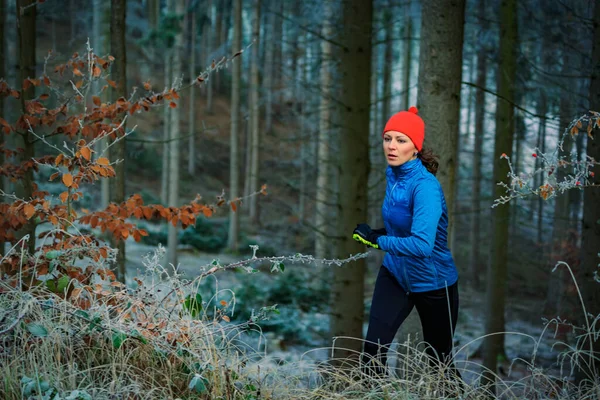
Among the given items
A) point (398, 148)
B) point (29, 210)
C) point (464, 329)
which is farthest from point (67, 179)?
point (464, 329)

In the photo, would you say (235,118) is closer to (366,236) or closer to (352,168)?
(352,168)

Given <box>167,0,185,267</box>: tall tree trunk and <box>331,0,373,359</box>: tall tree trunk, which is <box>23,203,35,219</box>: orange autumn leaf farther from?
<box>167,0,185,267</box>: tall tree trunk

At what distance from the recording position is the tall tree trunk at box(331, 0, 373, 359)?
21.4ft

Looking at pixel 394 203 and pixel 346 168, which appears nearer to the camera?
pixel 394 203

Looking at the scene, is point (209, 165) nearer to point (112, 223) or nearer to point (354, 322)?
point (354, 322)

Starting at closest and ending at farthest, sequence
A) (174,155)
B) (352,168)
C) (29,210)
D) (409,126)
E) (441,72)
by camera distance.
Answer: (409,126) < (29,210) < (441,72) < (352,168) < (174,155)

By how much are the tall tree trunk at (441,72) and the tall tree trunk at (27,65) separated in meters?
3.36

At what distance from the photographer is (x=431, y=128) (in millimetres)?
4594

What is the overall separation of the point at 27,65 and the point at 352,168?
3.75 meters

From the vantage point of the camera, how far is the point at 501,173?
866 cm

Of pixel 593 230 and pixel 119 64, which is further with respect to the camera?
pixel 593 230

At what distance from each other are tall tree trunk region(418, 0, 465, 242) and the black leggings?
143 cm

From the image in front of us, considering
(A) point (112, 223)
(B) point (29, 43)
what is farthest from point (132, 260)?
(A) point (112, 223)

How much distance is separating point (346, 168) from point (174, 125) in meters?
8.65
